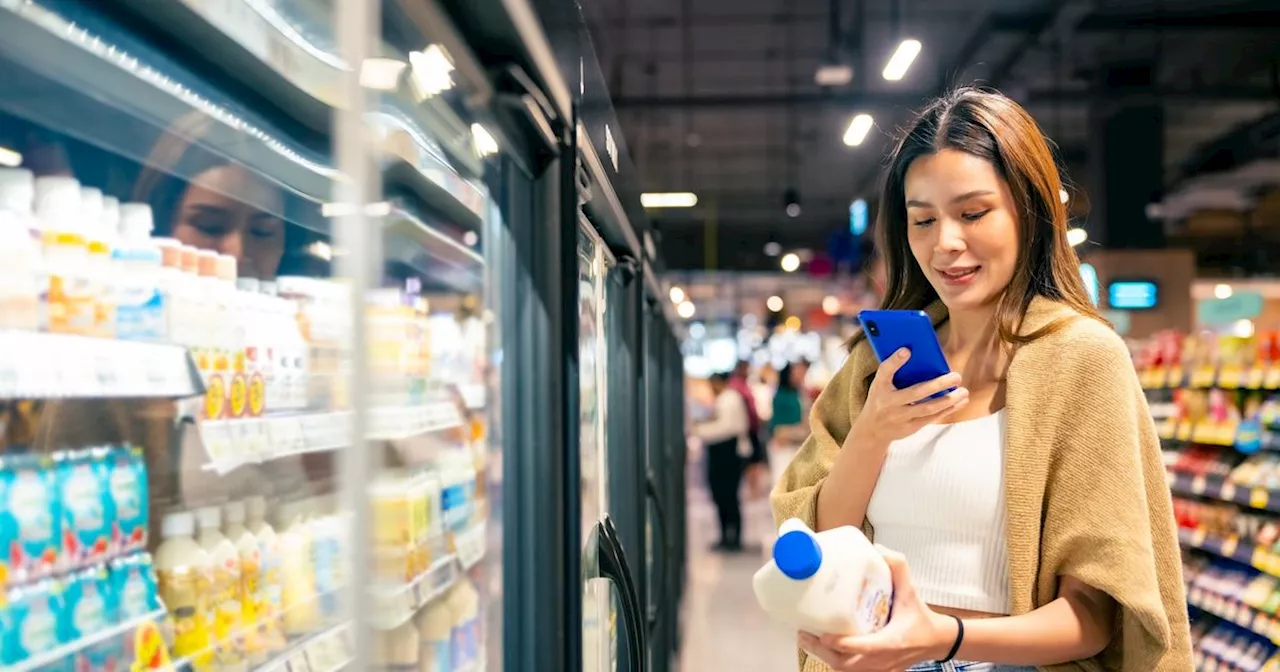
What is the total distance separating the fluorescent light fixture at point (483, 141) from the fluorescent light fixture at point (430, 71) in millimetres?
150

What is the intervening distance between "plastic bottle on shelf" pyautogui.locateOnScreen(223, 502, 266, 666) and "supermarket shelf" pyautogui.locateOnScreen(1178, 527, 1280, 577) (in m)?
3.84

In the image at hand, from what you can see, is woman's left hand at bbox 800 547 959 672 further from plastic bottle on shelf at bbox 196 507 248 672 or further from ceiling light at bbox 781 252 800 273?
ceiling light at bbox 781 252 800 273

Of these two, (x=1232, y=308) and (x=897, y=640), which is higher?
(x=1232, y=308)

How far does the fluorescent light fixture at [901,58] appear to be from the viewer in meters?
6.86

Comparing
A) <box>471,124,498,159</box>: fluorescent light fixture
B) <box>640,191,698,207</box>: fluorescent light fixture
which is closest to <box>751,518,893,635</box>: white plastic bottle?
<box>471,124,498,159</box>: fluorescent light fixture

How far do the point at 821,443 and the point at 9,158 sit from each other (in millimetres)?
1118

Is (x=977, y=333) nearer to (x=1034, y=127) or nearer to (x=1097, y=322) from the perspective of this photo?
(x=1097, y=322)

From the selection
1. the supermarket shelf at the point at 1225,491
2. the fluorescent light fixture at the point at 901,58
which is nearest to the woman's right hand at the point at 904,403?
the supermarket shelf at the point at 1225,491

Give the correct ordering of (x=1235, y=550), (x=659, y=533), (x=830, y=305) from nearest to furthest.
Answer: (x=659, y=533) < (x=1235, y=550) < (x=830, y=305)

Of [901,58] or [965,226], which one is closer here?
[965,226]

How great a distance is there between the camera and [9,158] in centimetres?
109

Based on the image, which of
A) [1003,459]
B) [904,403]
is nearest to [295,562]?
[904,403]

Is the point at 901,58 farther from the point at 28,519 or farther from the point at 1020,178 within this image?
the point at 28,519

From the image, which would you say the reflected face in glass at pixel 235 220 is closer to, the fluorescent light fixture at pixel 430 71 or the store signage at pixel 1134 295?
the fluorescent light fixture at pixel 430 71
